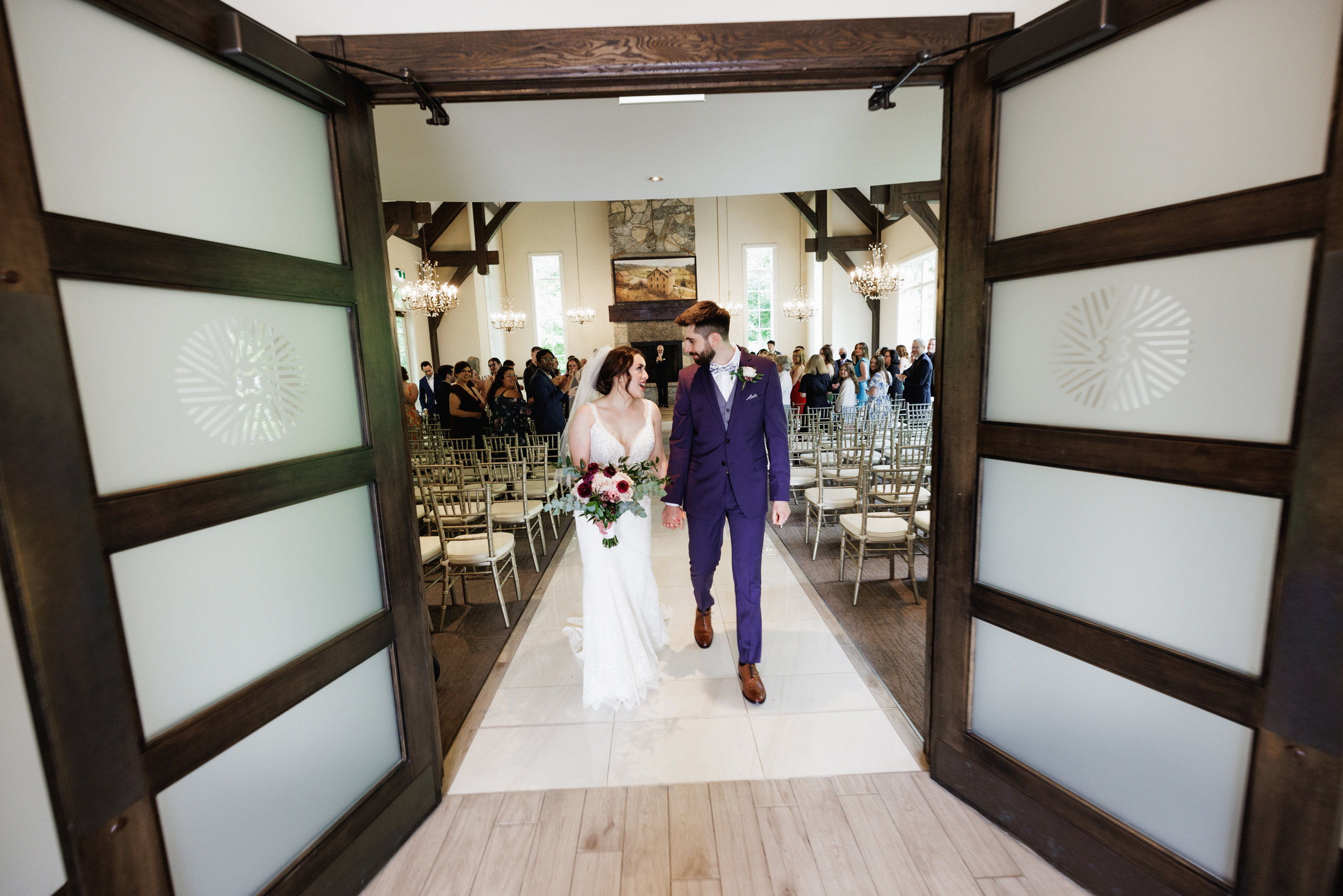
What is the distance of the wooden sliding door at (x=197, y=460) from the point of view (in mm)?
1136

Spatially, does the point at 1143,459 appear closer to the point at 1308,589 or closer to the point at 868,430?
the point at 1308,589

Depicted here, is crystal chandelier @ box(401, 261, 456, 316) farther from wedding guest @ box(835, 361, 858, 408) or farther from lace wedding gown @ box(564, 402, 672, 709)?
lace wedding gown @ box(564, 402, 672, 709)

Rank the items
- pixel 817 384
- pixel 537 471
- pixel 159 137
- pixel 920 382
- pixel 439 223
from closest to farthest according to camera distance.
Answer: pixel 159 137 → pixel 537 471 → pixel 920 382 → pixel 817 384 → pixel 439 223

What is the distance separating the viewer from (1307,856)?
134 cm

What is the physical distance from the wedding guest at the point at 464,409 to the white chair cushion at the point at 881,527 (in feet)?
14.8

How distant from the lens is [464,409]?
6.81 meters

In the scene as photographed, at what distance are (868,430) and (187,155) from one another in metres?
6.39

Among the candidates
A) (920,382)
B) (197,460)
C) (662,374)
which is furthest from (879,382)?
(197,460)

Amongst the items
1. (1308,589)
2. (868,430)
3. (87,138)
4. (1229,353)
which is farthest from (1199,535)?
(868,430)

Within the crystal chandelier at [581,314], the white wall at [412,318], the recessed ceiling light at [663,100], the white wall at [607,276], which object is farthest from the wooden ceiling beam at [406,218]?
the recessed ceiling light at [663,100]

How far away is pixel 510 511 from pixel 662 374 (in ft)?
40.7

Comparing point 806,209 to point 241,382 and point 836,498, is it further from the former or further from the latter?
point 241,382

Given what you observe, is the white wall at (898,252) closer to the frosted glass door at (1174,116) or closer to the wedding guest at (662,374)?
the wedding guest at (662,374)

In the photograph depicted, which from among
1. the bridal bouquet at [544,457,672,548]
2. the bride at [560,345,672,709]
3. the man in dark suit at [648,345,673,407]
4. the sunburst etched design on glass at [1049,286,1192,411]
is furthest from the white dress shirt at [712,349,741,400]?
the man in dark suit at [648,345,673,407]
